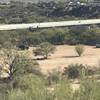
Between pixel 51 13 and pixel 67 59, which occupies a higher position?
pixel 67 59

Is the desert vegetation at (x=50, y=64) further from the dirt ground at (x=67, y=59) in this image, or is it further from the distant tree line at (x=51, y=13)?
the distant tree line at (x=51, y=13)

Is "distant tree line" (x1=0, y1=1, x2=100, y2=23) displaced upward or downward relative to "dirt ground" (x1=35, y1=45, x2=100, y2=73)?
downward

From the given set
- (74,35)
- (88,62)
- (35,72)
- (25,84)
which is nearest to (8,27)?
(74,35)

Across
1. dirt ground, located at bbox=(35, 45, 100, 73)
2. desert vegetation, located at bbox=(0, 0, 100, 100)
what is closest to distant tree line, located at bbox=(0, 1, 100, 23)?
desert vegetation, located at bbox=(0, 0, 100, 100)

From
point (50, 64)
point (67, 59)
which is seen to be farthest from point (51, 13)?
point (50, 64)

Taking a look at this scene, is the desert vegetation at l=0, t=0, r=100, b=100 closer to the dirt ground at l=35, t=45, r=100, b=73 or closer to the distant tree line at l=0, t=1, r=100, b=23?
the dirt ground at l=35, t=45, r=100, b=73

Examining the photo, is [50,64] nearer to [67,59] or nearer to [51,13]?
[67,59]

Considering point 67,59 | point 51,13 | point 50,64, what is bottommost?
point 51,13

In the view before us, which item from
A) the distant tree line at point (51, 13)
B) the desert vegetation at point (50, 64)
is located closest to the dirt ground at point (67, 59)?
the desert vegetation at point (50, 64)

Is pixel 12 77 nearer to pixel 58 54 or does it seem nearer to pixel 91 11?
pixel 58 54
